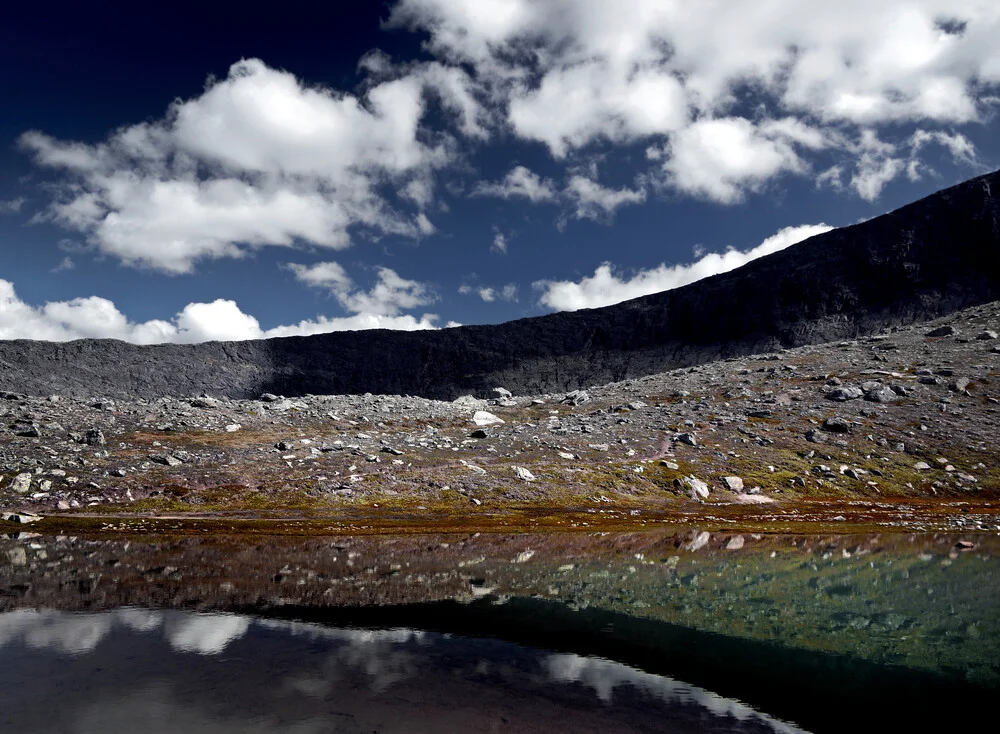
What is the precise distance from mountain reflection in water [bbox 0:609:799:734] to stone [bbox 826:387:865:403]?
77.3 metres

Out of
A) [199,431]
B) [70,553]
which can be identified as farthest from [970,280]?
[70,553]

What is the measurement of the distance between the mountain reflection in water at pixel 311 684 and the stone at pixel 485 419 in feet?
204

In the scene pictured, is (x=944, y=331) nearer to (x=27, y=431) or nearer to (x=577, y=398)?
(x=577, y=398)

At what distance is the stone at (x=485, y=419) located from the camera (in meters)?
78.9

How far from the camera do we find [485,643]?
1589cm

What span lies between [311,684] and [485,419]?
67292 mm

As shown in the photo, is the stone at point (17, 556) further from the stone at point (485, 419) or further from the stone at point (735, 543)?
the stone at point (485, 419)

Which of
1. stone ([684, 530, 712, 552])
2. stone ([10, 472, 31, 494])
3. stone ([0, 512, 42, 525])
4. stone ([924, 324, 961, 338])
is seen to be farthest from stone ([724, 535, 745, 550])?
stone ([924, 324, 961, 338])

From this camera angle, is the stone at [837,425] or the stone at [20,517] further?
the stone at [837,425]

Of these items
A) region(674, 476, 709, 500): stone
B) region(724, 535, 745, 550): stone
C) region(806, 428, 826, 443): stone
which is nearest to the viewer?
region(724, 535, 745, 550): stone

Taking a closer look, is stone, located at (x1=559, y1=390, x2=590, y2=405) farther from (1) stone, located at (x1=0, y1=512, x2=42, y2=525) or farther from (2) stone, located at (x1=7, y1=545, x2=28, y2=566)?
(2) stone, located at (x1=7, y1=545, x2=28, y2=566)

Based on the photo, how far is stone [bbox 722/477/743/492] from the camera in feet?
190

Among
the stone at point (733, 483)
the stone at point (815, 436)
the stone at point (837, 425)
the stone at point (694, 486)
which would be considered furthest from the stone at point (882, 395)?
the stone at point (694, 486)

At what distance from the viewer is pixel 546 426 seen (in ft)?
240
